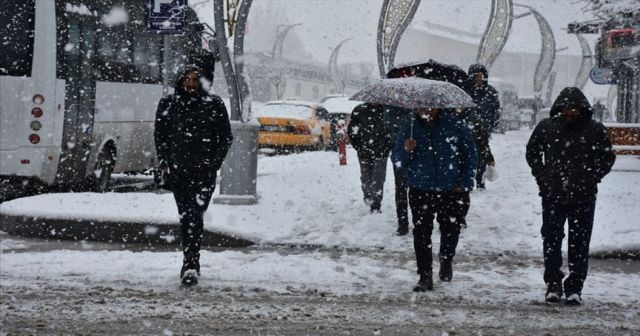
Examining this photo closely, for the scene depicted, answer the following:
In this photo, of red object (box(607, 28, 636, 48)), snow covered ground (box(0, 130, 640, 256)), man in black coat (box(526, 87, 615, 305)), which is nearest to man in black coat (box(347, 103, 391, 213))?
snow covered ground (box(0, 130, 640, 256))

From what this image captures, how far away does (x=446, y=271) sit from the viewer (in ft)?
22.6

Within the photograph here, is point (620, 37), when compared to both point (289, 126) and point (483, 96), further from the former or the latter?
point (483, 96)

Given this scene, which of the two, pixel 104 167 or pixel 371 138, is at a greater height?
pixel 371 138

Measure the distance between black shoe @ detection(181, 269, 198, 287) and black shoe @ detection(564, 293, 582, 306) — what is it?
2981mm

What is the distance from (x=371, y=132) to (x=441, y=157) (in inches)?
138

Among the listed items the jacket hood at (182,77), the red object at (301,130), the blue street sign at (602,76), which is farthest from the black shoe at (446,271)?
the blue street sign at (602,76)

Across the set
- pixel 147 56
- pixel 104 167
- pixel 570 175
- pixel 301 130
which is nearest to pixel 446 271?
pixel 570 175

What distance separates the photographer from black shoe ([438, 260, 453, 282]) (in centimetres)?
689

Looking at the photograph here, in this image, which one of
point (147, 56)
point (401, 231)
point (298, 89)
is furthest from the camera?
point (298, 89)

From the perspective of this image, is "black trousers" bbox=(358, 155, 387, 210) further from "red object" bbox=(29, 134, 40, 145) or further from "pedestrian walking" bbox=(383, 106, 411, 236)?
"red object" bbox=(29, 134, 40, 145)

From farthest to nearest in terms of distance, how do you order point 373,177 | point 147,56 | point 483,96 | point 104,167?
point 147,56
point 104,167
point 483,96
point 373,177

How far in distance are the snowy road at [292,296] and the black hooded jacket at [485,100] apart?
3.37 metres

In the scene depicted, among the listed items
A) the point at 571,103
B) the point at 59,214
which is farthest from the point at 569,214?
the point at 59,214

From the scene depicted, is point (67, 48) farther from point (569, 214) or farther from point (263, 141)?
point (263, 141)
